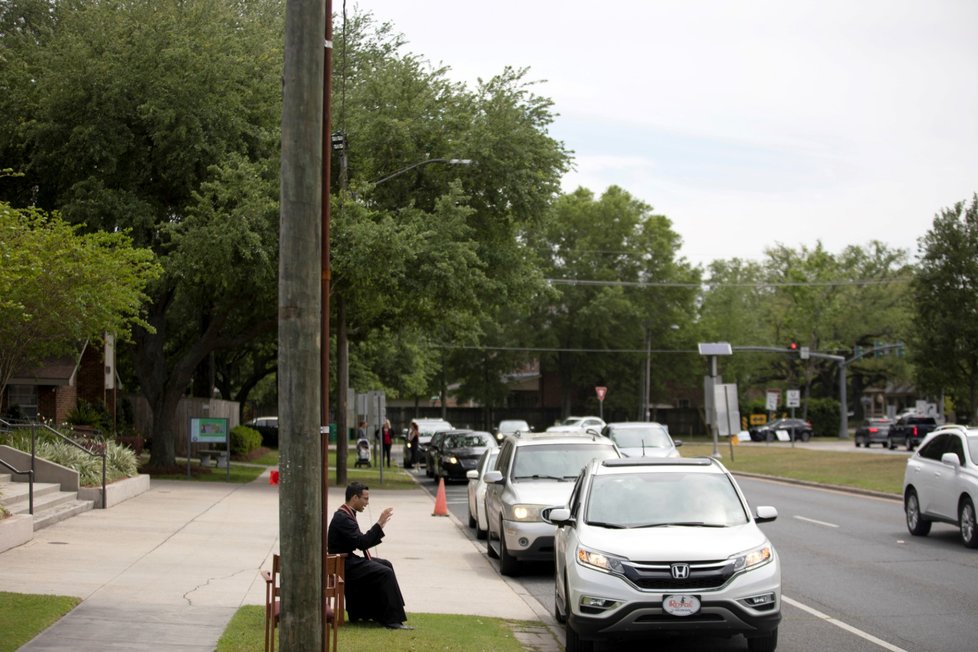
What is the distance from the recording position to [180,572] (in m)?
14.2

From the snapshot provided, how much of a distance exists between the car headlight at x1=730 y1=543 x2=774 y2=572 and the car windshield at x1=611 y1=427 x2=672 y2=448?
19.9m

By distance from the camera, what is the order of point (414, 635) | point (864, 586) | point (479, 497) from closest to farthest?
point (414, 635)
point (864, 586)
point (479, 497)

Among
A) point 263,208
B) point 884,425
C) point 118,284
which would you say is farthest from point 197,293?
point 884,425

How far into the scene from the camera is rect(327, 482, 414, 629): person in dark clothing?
35.5ft

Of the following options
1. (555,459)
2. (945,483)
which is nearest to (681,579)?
(555,459)

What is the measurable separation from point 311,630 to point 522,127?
27504mm

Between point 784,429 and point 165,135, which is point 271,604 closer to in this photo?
point 165,135

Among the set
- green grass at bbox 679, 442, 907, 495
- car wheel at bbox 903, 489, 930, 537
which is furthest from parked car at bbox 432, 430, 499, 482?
car wheel at bbox 903, 489, 930, 537

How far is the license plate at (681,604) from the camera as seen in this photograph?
9.64 metres

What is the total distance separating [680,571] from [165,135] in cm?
2399

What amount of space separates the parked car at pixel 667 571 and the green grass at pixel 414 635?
27.5 inches

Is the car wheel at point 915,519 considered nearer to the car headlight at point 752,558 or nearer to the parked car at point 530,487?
the parked car at point 530,487

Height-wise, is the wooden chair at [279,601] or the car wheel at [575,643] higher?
the wooden chair at [279,601]

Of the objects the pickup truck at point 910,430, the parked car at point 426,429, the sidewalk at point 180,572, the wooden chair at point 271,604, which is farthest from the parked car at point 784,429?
the wooden chair at point 271,604
